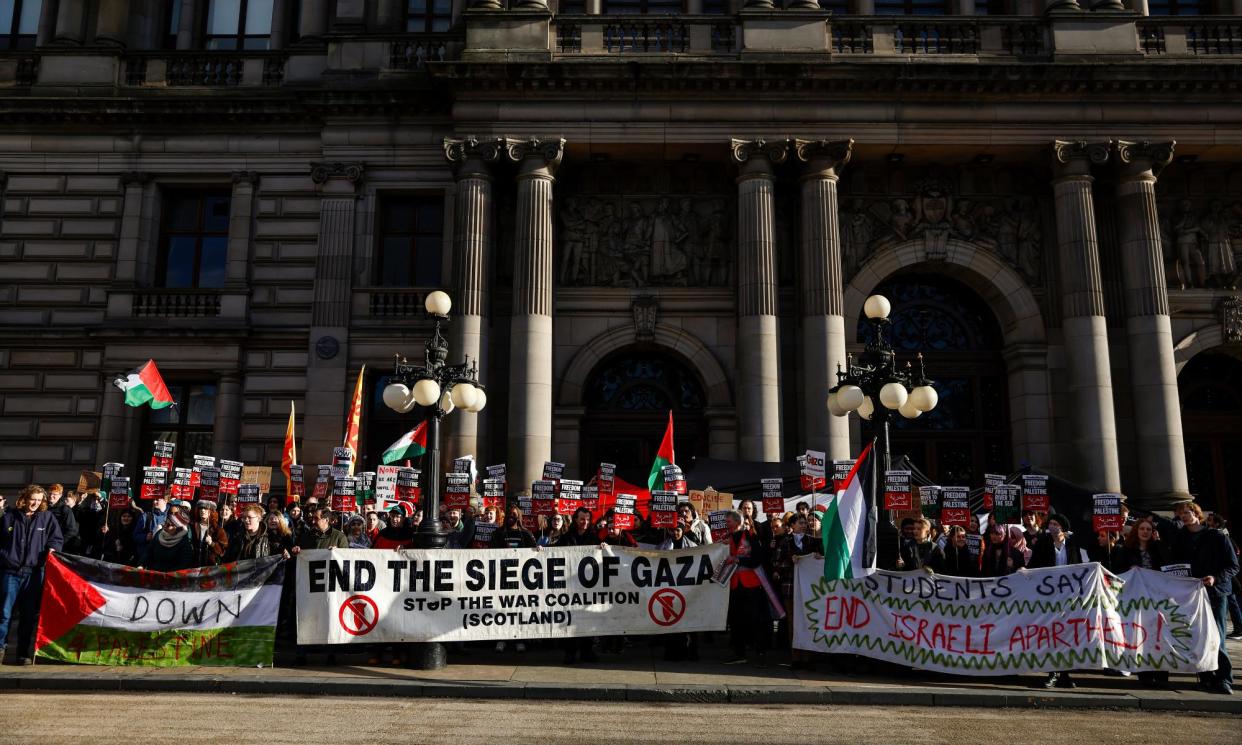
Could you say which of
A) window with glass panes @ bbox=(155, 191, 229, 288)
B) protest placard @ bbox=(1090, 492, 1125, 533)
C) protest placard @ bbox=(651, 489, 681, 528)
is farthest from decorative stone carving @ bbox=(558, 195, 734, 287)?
protest placard @ bbox=(1090, 492, 1125, 533)

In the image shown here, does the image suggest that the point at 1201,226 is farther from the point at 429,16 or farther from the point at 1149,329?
the point at 429,16

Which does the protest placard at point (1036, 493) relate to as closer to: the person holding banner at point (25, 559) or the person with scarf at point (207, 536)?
the person with scarf at point (207, 536)

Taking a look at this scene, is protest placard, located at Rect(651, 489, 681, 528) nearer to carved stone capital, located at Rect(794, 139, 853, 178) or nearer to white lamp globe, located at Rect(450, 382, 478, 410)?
white lamp globe, located at Rect(450, 382, 478, 410)

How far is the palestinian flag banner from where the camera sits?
1184cm

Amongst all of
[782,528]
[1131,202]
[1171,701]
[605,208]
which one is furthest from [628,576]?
[1131,202]

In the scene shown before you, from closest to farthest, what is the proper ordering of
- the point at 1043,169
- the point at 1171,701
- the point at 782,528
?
the point at 1171,701 → the point at 782,528 → the point at 1043,169

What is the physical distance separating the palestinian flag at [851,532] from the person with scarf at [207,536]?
8.92 m

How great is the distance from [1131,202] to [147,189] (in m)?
26.9

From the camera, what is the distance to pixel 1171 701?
10.4m

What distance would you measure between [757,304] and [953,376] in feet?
21.7

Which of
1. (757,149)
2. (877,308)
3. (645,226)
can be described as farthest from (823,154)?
(877,308)

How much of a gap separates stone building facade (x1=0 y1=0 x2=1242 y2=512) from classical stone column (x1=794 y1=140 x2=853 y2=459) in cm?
8

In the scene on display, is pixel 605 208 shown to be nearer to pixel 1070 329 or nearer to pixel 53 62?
pixel 1070 329

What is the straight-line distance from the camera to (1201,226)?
24125 mm
